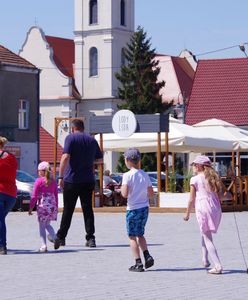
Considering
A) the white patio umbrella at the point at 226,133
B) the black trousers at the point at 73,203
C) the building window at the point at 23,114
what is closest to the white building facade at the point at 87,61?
the building window at the point at 23,114

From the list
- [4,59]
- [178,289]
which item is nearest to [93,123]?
[178,289]

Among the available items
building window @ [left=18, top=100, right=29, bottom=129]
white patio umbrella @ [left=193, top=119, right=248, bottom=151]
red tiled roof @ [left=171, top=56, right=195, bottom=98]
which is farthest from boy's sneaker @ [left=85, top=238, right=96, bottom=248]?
red tiled roof @ [left=171, top=56, right=195, bottom=98]

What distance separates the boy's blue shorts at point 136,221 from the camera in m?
13.3

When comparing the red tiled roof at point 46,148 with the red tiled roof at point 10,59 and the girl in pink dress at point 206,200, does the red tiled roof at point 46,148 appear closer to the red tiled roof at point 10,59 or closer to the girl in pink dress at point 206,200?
the red tiled roof at point 10,59

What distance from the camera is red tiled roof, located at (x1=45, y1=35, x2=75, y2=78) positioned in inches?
4015

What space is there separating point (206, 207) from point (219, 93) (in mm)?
48152

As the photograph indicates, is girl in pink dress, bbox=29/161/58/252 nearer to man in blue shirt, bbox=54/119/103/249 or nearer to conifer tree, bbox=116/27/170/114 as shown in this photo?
man in blue shirt, bbox=54/119/103/249

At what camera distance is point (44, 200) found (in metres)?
16.5

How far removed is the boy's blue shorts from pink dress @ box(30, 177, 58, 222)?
3295 millimetres

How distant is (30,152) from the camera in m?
56.9

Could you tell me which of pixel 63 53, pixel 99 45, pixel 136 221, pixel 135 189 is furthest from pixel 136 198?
pixel 63 53

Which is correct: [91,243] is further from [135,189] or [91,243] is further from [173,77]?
[173,77]

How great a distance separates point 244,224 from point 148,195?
32.1ft

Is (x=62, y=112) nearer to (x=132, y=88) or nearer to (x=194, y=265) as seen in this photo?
(x=132, y=88)
